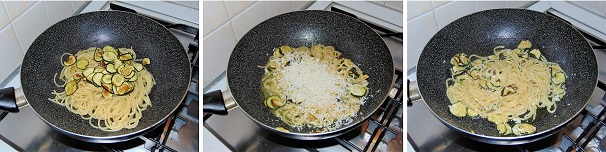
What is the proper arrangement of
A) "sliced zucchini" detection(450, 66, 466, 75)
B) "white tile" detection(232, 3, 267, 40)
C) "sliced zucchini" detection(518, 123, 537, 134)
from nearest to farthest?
"sliced zucchini" detection(518, 123, 537, 134)
"sliced zucchini" detection(450, 66, 466, 75)
"white tile" detection(232, 3, 267, 40)

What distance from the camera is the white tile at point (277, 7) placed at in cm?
204

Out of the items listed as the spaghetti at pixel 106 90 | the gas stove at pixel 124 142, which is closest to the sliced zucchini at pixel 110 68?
the spaghetti at pixel 106 90

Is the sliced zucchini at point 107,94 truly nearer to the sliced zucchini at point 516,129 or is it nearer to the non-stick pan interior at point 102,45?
the non-stick pan interior at point 102,45

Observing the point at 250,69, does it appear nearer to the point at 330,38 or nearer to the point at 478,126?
the point at 330,38

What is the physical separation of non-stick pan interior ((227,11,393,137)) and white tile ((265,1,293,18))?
70 mm

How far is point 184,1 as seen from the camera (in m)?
2.03

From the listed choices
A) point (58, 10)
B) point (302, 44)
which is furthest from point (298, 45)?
point (58, 10)

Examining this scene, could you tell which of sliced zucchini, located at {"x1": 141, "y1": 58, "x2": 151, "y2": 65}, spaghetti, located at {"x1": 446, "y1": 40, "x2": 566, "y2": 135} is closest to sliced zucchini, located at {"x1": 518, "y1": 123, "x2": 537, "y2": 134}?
spaghetti, located at {"x1": 446, "y1": 40, "x2": 566, "y2": 135}

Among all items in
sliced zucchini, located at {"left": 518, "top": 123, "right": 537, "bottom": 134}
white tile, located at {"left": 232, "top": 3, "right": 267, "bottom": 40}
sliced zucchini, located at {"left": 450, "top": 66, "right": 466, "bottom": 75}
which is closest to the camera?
sliced zucchini, located at {"left": 518, "top": 123, "right": 537, "bottom": 134}

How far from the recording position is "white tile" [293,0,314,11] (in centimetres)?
208

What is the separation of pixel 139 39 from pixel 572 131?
98 cm

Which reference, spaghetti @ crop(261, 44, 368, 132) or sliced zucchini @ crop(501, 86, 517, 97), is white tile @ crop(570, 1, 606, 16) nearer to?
sliced zucchini @ crop(501, 86, 517, 97)

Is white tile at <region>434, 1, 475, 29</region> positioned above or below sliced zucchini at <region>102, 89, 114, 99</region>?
above

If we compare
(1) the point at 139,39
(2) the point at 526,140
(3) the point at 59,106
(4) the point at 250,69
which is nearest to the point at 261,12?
(4) the point at 250,69
